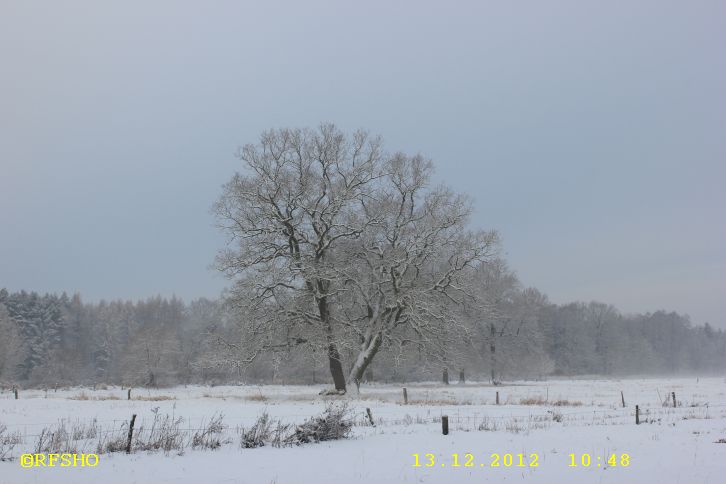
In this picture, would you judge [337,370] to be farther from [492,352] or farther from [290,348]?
[492,352]

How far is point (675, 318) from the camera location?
150500 mm

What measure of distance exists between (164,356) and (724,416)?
5523 centimetres

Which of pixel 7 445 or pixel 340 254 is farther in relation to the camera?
pixel 340 254

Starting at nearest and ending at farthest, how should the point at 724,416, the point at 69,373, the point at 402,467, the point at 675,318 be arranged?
the point at 402,467 → the point at 724,416 → the point at 69,373 → the point at 675,318

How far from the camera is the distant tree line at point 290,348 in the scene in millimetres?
33531

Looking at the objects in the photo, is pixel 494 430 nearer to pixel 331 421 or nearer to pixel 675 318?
pixel 331 421

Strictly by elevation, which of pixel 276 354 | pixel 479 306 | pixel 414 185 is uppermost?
pixel 414 185

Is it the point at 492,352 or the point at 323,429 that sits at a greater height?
the point at 323,429

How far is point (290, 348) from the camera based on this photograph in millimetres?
30469

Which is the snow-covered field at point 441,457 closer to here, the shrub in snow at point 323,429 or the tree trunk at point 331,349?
the shrub in snow at point 323,429

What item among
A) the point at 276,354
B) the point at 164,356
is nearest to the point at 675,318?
the point at 164,356

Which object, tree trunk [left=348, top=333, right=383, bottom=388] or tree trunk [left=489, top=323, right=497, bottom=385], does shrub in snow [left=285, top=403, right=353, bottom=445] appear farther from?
tree trunk [left=489, top=323, right=497, bottom=385]

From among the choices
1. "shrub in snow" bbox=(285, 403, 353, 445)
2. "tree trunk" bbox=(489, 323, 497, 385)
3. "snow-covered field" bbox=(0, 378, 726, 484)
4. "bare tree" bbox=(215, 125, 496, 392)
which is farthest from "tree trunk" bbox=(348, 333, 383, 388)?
"tree trunk" bbox=(489, 323, 497, 385)

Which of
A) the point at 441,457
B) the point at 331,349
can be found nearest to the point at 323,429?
the point at 441,457
